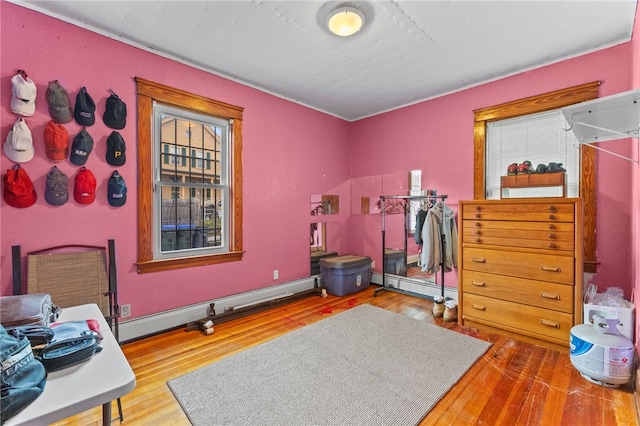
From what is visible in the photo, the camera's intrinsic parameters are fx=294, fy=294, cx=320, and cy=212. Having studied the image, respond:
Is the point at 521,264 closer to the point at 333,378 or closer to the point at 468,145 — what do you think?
the point at 468,145

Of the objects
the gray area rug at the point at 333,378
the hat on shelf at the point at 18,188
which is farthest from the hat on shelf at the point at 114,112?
the gray area rug at the point at 333,378

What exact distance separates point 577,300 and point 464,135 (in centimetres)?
205

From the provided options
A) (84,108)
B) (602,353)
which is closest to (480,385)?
(602,353)

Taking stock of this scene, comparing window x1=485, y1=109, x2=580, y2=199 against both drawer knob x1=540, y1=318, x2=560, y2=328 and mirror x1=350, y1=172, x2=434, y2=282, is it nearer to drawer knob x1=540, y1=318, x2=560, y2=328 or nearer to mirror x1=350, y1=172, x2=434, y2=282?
mirror x1=350, y1=172, x2=434, y2=282

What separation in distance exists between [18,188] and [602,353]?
4099 millimetres

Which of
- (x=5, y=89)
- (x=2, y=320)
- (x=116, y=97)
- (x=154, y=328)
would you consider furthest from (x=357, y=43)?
(x=154, y=328)

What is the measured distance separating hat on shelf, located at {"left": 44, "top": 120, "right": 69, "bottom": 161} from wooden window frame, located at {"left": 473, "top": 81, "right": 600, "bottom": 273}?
3.95 meters

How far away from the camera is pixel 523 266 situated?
102 inches

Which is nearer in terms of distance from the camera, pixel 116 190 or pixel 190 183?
pixel 116 190

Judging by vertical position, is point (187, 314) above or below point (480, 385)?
above

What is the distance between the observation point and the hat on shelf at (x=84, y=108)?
7.55ft

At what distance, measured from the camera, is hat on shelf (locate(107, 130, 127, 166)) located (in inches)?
97.1

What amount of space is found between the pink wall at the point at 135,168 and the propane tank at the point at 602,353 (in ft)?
9.56

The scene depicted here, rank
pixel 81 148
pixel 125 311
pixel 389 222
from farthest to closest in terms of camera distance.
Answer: pixel 389 222 < pixel 125 311 < pixel 81 148
